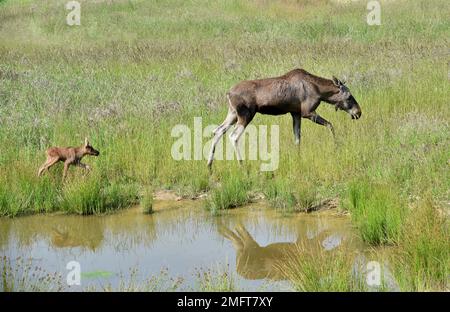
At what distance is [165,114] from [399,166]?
4926 millimetres

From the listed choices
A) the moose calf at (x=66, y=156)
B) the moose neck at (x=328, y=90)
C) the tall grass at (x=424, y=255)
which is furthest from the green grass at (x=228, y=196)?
the tall grass at (x=424, y=255)

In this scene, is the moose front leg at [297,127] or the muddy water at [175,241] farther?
the moose front leg at [297,127]

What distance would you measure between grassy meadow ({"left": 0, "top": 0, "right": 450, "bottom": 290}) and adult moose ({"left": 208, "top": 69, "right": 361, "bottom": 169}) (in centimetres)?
45

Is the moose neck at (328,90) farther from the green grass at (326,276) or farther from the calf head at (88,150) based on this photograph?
the green grass at (326,276)

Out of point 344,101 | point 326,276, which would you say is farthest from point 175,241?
point 344,101

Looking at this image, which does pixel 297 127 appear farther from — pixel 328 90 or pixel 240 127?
pixel 240 127

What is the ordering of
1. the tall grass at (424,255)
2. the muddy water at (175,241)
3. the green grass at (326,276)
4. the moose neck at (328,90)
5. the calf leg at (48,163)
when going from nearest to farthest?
the green grass at (326,276) < the tall grass at (424,255) < the muddy water at (175,241) < the calf leg at (48,163) < the moose neck at (328,90)

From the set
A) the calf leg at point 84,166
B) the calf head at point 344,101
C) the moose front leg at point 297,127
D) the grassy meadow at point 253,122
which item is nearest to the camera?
the grassy meadow at point 253,122

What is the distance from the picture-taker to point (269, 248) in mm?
9297

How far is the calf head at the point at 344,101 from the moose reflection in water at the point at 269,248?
12.0 ft

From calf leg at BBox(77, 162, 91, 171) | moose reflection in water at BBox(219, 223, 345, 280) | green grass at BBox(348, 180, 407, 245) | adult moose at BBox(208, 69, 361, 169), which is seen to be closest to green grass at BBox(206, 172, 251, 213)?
moose reflection in water at BBox(219, 223, 345, 280)

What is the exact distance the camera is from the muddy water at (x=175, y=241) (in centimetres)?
845

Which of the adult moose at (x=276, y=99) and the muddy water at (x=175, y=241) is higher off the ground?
the adult moose at (x=276, y=99)

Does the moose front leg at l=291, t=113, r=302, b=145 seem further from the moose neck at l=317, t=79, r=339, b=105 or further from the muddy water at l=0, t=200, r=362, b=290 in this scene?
the muddy water at l=0, t=200, r=362, b=290
